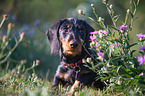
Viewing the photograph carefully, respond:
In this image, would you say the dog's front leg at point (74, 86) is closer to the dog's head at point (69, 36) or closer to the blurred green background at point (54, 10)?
the dog's head at point (69, 36)

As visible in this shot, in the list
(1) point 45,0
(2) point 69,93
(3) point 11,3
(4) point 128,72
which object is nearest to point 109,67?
(4) point 128,72

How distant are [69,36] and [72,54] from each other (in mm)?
239

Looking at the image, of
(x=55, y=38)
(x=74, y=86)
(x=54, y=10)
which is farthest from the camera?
(x=54, y=10)

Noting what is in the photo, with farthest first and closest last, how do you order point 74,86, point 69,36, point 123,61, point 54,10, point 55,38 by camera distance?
point 54,10 → point 55,38 → point 69,36 → point 74,86 → point 123,61

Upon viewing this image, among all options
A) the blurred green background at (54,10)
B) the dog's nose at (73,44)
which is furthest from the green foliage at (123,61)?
the blurred green background at (54,10)

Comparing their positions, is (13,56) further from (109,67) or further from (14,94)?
(109,67)

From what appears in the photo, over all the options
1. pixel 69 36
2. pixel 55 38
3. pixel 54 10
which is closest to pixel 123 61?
pixel 69 36

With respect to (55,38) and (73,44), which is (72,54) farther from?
(55,38)

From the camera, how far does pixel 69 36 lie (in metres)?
2.54

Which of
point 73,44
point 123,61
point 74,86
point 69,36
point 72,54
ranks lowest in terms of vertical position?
point 74,86

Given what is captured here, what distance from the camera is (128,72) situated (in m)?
2.14

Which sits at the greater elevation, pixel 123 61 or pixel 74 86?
pixel 123 61

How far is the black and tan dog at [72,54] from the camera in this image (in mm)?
2533

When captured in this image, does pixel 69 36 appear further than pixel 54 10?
No
